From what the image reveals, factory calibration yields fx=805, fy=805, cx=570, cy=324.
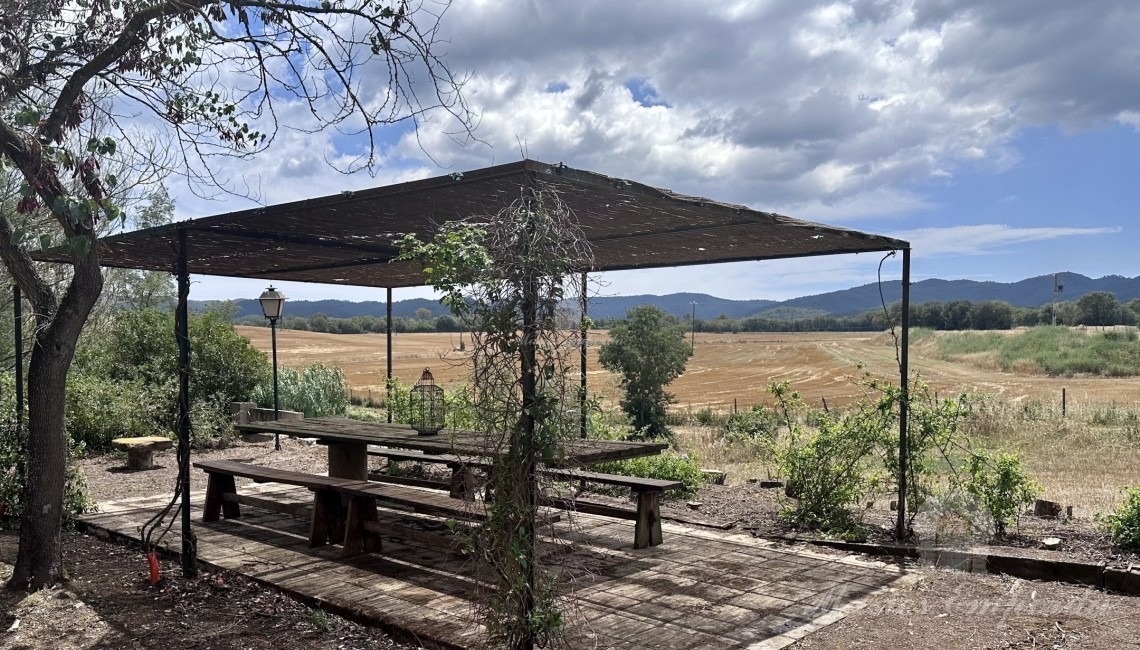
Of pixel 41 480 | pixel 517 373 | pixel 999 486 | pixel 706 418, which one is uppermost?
pixel 517 373

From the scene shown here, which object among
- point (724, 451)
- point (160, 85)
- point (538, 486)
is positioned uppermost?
point (160, 85)

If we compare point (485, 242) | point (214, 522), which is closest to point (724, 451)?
point (214, 522)

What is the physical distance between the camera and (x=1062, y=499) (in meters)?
7.78

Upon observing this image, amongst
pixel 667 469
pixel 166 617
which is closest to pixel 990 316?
pixel 667 469

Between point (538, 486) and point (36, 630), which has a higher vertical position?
point (538, 486)

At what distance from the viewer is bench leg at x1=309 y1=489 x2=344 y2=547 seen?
5695mm

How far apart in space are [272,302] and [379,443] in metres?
6.67

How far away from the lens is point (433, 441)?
539 cm

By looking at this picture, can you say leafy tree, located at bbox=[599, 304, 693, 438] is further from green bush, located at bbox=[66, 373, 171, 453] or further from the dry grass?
green bush, located at bbox=[66, 373, 171, 453]

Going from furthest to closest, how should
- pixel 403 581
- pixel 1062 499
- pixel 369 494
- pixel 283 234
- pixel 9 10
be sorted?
1. pixel 1062 499
2. pixel 283 234
3. pixel 369 494
4. pixel 403 581
5. pixel 9 10

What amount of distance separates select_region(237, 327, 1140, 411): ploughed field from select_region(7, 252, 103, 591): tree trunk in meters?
10.2

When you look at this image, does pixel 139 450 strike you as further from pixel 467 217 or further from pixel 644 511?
pixel 467 217

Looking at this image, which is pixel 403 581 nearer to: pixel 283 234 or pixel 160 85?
pixel 283 234

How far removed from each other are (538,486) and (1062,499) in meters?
6.83
